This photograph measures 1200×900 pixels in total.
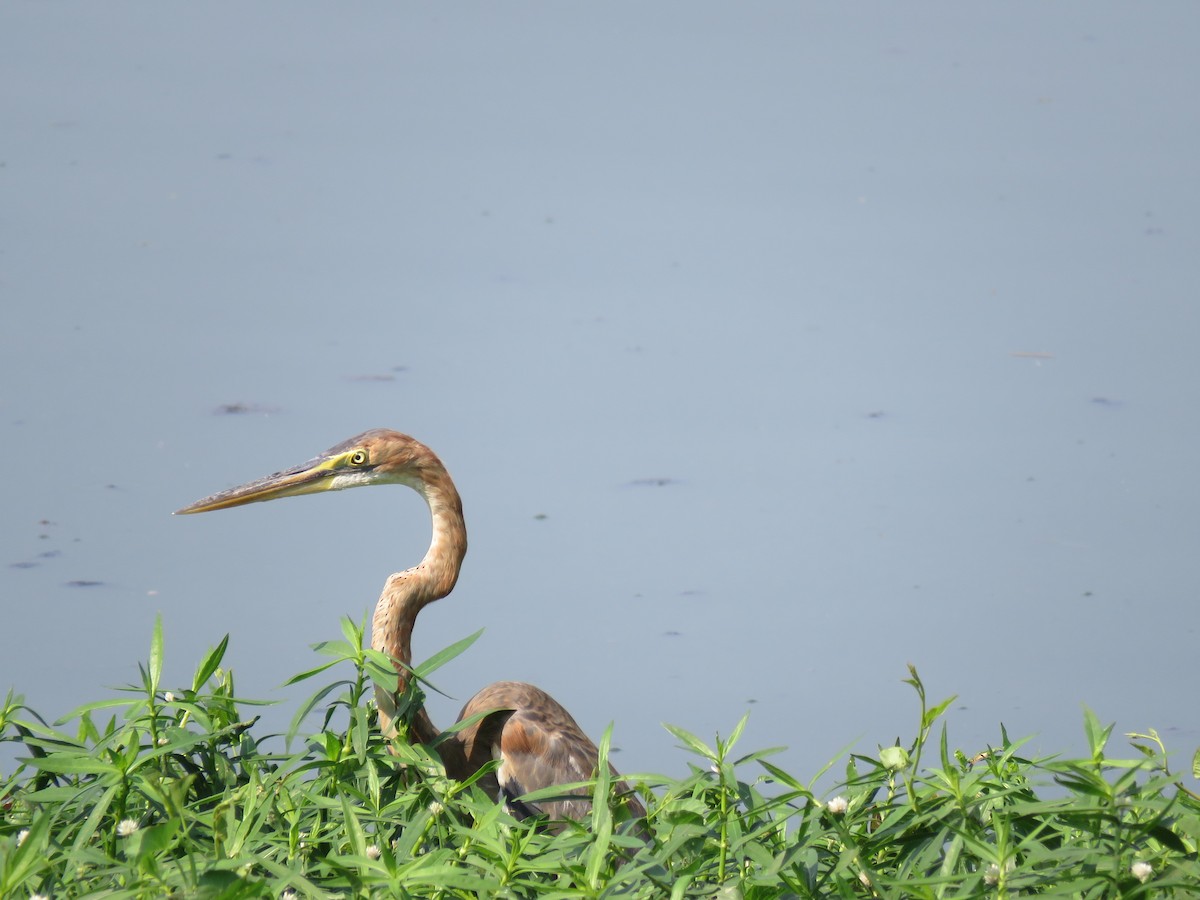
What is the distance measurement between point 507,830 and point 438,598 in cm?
109

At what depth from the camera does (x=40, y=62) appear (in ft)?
21.1

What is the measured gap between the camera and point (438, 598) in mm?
2680

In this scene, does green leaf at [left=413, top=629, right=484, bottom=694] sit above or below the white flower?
above

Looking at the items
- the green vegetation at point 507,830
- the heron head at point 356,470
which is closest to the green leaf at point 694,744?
the green vegetation at point 507,830

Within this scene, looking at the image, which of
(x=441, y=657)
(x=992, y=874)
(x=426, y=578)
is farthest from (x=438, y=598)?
(x=992, y=874)

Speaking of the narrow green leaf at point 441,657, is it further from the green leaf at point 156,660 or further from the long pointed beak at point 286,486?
the long pointed beak at point 286,486

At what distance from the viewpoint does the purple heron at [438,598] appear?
2.60 meters

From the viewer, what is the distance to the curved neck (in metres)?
2.62

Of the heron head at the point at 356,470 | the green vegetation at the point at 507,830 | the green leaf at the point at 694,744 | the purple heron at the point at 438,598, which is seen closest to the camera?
the green vegetation at the point at 507,830

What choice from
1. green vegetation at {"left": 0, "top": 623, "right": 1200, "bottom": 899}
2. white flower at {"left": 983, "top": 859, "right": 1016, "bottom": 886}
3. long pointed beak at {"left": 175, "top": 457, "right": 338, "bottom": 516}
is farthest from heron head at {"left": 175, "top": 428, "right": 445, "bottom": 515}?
white flower at {"left": 983, "top": 859, "right": 1016, "bottom": 886}

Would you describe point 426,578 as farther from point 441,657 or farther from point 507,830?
point 507,830

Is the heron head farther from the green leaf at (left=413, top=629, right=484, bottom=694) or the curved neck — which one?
the green leaf at (left=413, top=629, right=484, bottom=694)

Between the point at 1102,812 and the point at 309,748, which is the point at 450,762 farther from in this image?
the point at 1102,812

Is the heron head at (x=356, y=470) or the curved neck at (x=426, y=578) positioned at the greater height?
the heron head at (x=356, y=470)
